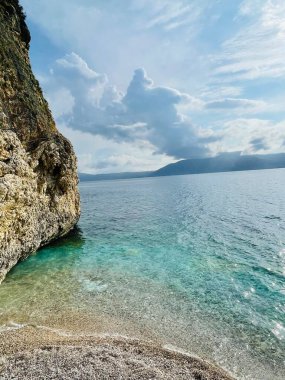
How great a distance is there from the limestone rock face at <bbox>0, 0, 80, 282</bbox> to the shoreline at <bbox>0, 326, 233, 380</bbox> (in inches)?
416

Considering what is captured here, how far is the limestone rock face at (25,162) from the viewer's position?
902 inches

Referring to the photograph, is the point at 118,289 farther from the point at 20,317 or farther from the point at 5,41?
the point at 5,41

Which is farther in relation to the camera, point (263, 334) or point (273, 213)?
point (273, 213)

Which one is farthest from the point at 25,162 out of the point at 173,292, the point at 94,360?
the point at 94,360

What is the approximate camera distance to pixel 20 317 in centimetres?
1655

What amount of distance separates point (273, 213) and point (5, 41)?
51049mm

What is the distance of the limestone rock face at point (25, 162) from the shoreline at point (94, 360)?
34.7ft

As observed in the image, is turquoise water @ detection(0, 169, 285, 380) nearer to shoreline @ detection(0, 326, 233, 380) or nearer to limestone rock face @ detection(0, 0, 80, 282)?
shoreline @ detection(0, 326, 233, 380)

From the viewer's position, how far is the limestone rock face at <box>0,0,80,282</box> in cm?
2291

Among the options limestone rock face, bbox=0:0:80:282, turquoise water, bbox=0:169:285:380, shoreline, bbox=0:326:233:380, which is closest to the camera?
shoreline, bbox=0:326:233:380

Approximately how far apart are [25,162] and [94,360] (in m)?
20.2

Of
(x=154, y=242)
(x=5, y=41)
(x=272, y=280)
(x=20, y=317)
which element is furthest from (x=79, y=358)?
(x=5, y=41)

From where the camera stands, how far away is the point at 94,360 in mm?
11805

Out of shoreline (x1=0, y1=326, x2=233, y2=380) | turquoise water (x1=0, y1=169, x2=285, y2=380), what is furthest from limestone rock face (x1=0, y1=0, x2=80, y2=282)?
shoreline (x1=0, y1=326, x2=233, y2=380)
